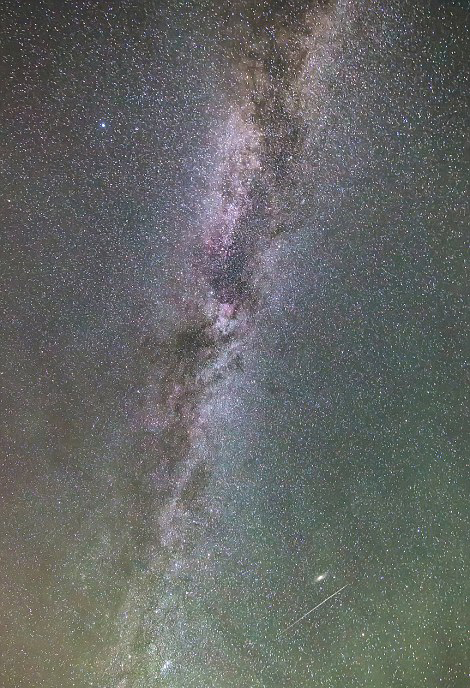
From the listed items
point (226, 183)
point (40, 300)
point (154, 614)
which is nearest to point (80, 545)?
point (154, 614)

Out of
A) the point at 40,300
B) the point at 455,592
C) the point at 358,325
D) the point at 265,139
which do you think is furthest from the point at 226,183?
the point at 455,592

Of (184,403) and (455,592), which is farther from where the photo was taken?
(455,592)

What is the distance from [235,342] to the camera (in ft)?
3.77

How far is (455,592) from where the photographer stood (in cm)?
130

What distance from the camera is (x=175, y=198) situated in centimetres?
111

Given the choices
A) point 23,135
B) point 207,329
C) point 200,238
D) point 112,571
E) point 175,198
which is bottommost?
point 112,571

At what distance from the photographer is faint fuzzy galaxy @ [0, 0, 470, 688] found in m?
1.04

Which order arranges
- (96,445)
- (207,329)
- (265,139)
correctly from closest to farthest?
(265,139) → (207,329) → (96,445)

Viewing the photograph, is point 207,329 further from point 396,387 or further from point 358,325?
point 396,387

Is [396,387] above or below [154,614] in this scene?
above

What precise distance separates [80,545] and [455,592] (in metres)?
1.11

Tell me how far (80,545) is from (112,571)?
0.12 meters

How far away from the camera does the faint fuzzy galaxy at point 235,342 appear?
3.40ft

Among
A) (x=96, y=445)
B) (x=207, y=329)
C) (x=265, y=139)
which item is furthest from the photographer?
(x=96, y=445)
